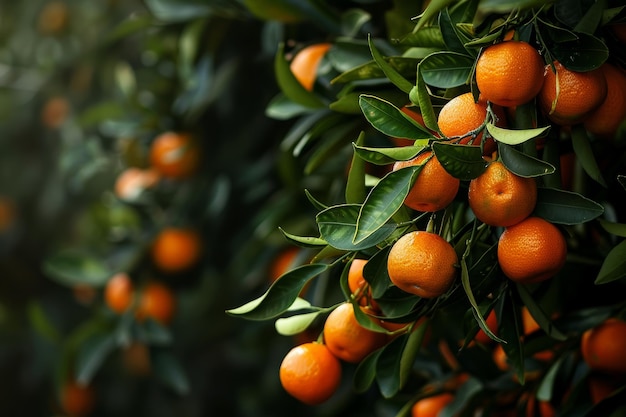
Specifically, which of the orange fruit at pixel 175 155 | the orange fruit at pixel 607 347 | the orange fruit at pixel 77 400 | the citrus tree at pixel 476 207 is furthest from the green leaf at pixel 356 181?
the orange fruit at pixel 77 400

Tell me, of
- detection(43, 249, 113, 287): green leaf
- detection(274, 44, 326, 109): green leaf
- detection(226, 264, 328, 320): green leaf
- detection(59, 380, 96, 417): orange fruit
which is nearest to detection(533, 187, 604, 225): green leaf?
detection(226, 264, 328, 320): green leaf

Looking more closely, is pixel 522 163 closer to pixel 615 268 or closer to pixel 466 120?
pixel 466 120

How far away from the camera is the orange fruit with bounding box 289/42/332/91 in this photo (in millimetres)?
967

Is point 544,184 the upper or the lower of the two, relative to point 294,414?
upper

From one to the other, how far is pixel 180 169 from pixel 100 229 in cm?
25

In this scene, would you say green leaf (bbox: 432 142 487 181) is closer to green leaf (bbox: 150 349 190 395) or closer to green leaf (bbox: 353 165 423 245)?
green leaf (bbox: 353 165 423 245)

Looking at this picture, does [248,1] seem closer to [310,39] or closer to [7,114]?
[310,39]

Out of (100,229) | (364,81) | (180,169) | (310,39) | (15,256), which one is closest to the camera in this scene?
(364,81)

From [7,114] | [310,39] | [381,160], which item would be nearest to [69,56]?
[7,114]

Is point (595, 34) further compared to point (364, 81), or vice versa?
point (364, 81)

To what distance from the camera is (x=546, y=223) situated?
2.19 ft

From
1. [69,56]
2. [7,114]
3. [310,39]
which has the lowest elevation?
[7,114]

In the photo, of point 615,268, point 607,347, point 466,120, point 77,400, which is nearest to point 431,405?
point 607,347

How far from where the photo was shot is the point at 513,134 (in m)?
0.61
